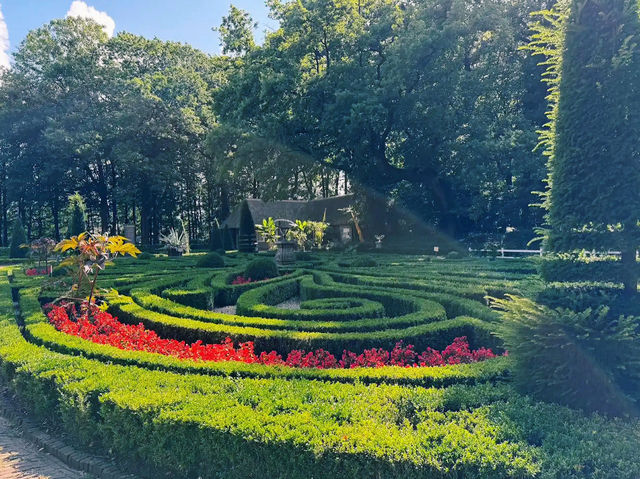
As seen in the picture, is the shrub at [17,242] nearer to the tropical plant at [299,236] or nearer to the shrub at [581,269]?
the tropical plant at [299,236]

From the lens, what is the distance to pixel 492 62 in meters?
21.1

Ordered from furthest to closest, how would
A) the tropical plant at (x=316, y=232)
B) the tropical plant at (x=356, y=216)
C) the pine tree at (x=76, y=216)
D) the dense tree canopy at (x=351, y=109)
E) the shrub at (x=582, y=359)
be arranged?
the tropical plant at (x=356, y=216), the tropical plant at (x=316, y=232), the pine tree at (x=76, y=216), the dense tree canopy at (x=351, y=109), the shrub at (x=582, y=359)

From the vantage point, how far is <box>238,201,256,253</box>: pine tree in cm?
3009

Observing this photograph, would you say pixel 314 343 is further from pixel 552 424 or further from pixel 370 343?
pixel 552 424

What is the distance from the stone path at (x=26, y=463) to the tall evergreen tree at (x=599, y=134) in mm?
5271

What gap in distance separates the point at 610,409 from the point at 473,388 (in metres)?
1.08

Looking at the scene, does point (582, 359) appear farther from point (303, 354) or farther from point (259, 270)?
point (259, 270)

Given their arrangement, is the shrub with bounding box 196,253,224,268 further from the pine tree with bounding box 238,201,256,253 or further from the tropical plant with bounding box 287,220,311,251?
the pine tree with bounding box 238,201,256,253

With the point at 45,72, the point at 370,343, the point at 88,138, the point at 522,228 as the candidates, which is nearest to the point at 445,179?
the point at 522,228

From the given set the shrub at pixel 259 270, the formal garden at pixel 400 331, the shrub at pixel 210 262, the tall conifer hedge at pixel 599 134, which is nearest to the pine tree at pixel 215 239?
the formal garden at pixel 400 331

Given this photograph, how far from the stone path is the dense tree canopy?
17080 mm

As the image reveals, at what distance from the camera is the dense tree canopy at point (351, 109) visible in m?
20.0

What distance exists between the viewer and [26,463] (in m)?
3.98

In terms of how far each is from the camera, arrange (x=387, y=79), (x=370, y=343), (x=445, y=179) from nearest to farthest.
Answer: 1. (x=370, y=343)
2. (x=387, y=79)
3. (x=445, y=179)
